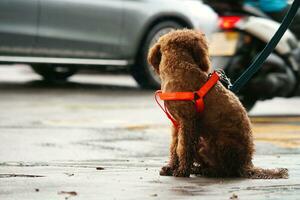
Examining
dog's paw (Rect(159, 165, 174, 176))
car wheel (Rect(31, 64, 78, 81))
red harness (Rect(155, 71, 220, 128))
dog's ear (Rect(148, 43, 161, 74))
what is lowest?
car wheel (Rect(31, 64, 78, 81))

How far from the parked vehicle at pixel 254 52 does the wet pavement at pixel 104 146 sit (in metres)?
0.40

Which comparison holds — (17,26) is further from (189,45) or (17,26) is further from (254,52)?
(189,45)

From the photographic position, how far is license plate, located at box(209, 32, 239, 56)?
931cm

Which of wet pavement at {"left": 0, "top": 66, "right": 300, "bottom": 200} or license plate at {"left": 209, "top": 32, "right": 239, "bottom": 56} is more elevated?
license plate at {"left": 209, "top": 32, "right": 239, "bottom": 56}

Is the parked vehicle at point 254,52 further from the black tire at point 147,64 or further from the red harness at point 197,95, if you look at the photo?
the red harness at point 197,95

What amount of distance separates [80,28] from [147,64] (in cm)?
121

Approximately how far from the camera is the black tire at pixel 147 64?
12.6m

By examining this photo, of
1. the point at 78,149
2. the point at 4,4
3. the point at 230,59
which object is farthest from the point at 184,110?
the point at 4,4

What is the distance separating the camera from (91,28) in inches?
480

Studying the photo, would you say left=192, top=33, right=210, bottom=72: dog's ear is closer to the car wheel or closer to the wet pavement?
the wet pavement

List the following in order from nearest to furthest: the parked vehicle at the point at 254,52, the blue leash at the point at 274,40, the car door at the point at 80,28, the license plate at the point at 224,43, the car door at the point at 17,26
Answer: the blue leash at the point at 274,40 → the parked vehicle at the point at 254,52 → the license plate at the point at 224,43 → the car door at the point at 17,26 → the car door at the point at 80,28

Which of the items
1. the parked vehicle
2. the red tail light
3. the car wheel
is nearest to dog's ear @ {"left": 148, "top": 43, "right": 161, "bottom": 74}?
the parked vehicle

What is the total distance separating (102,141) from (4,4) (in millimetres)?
4556

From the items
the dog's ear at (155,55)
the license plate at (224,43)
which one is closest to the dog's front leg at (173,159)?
the dog's ear at (155,55)
